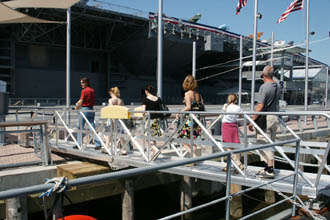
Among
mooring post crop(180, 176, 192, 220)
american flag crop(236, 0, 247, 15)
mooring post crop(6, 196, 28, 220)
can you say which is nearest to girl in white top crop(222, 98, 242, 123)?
mooring post crop(180, 176, 192, 220)

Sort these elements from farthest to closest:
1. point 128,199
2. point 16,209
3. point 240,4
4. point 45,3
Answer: point 240,4 → point 45,3 → point 128,199 → point 16,209

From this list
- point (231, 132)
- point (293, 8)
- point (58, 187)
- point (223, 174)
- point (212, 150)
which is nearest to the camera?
point (58, 187)

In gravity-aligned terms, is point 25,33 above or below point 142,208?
above

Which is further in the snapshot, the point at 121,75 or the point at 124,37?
the point at 121,75

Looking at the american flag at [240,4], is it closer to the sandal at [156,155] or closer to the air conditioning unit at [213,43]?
the sandal at [156,155]

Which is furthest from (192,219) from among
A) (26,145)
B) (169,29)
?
(169,29)

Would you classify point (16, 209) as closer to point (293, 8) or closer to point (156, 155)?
point (156, 155)

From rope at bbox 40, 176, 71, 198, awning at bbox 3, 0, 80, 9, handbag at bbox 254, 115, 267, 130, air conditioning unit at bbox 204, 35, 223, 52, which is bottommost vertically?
rope at bbox 40, 176, 71, 198

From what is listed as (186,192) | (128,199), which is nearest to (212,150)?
(186,192)

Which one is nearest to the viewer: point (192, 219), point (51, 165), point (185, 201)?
point (51, 165)

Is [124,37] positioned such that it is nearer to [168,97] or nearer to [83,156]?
[168,97]

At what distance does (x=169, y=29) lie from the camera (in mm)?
40469

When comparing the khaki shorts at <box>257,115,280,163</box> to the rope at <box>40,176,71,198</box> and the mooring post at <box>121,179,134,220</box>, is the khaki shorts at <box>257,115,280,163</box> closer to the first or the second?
the mooring post at <box>121,179,134,220</box>

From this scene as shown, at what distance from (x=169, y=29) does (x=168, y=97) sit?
50.5 ft
